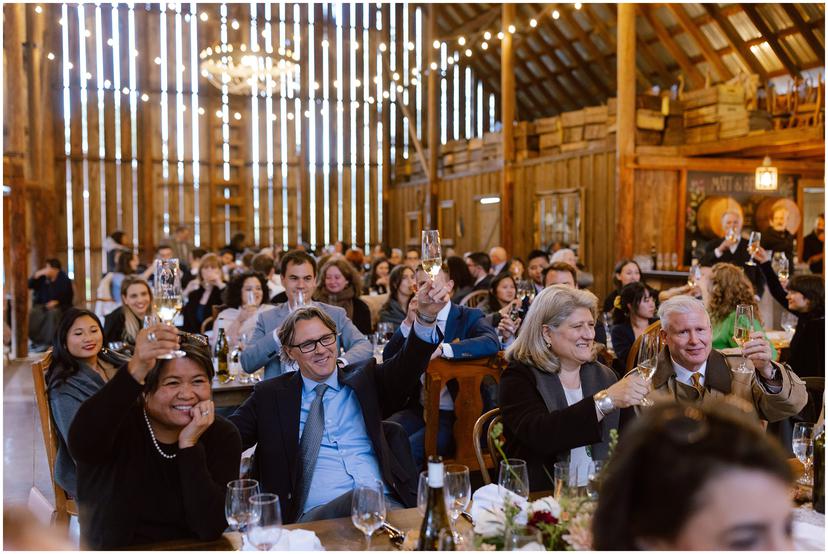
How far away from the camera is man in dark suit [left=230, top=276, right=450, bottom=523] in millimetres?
2836

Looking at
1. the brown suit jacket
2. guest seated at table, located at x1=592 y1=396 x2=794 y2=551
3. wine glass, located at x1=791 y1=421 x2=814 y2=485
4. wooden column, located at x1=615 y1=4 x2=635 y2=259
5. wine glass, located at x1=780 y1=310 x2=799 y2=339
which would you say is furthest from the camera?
wooden column, located at x1=615 y1=4 x2=635 y2=259

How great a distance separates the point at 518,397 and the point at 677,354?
2.48ft

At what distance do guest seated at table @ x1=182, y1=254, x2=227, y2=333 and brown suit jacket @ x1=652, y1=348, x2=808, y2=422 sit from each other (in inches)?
194

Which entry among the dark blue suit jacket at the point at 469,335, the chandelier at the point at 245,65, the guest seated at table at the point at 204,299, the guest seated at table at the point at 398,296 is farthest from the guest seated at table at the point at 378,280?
the dark blue suit jacket at the point at 469,335

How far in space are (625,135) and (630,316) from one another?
6.68 m

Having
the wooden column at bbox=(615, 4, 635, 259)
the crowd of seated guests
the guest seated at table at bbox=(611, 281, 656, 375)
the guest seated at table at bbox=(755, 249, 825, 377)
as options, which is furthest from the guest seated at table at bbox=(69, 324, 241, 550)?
the wooden column at bbox=(615, 4, 635, 259)

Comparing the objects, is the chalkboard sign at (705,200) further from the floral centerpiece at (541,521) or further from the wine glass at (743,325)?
the floral centerpiece at (541,521)

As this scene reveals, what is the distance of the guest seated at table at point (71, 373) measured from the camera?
3.20 metres

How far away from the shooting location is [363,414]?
2.95 metres

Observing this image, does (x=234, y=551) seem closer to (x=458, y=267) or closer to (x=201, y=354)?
(x=201, y=354)

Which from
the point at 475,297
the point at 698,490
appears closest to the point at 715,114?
the point at 475,297

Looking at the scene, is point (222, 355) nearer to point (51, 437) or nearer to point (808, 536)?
point (51, 437)

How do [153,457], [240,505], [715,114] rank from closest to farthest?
[240,505]
[153,457]
[715,114]

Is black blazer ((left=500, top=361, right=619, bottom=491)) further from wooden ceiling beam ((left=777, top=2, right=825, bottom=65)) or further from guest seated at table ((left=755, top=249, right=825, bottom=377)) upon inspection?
wooden ceiling beam ((left=777, top=2, right=825, bottom=65))
